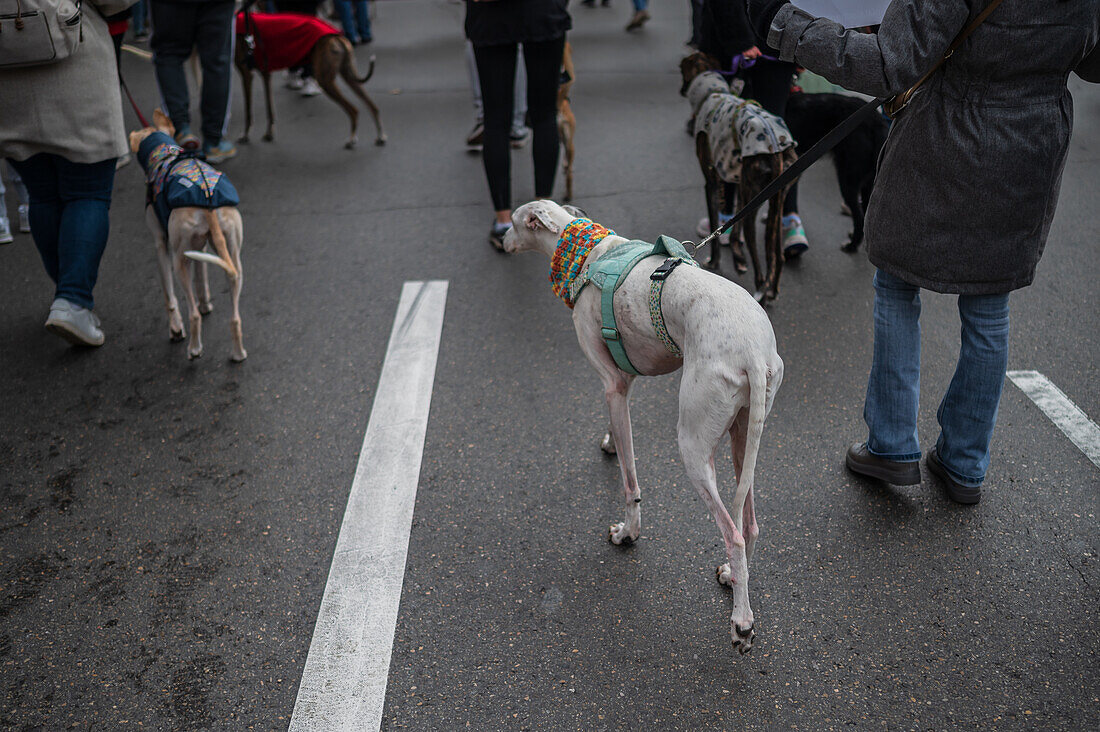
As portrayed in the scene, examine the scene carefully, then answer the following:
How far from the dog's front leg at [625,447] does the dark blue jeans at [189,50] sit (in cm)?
503

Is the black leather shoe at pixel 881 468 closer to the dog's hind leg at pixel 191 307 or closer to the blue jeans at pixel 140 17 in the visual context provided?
the dog's hind leg at pixel 191 307

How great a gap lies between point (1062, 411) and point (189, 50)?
6.30m

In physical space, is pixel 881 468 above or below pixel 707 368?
below

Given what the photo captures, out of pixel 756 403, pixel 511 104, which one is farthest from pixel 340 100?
pixel 756 403

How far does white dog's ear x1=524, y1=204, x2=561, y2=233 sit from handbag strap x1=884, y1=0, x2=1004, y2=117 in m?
1.16

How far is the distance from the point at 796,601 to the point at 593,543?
2.34ft

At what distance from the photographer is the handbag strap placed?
7.48 feet

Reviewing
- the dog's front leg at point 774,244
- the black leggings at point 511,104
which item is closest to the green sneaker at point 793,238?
the dog's front leg at point 774,244

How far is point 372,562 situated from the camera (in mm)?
2879

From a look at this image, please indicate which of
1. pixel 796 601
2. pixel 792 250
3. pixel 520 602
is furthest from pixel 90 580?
pixel 792 250

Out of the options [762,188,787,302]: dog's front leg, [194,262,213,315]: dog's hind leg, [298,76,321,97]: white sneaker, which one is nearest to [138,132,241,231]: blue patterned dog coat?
A: [194,262,213,315]: dog's hind leg

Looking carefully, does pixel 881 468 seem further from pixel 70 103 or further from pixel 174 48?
pixel 174 48

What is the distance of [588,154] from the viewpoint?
6.84m

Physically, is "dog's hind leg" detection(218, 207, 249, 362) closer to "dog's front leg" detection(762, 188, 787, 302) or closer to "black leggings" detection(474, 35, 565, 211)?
"black leggings" detection(474, 35, 565, 211)
